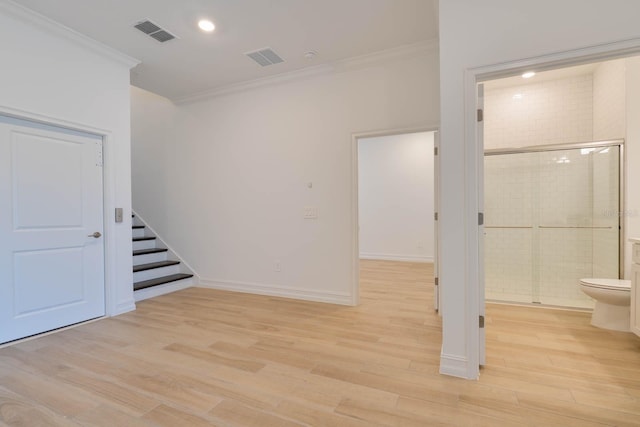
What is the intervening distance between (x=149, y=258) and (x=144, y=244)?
0.34 m

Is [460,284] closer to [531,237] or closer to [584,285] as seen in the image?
[584,285]

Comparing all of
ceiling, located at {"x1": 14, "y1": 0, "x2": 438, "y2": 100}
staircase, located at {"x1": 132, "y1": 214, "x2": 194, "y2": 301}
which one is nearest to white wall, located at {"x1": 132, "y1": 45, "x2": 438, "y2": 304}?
staircase, located at {"x1": 132, "y1": 214, "x2": 194, "y2": 301}

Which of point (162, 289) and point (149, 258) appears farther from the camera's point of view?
point (149, 258)

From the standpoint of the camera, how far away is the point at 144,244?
4855 mm

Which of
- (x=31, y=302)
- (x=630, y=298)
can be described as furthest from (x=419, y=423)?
(x=31, y=302)

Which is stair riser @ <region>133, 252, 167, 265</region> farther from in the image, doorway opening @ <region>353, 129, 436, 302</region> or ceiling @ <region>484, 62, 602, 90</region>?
ceiling @ <region>484, 62, 602, 90</region>

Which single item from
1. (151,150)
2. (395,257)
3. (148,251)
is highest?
(151,150)

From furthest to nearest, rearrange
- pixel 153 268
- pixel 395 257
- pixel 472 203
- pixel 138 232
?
pixel 395 257
pixel 138 232
pixel 153 268
pixel 472 203

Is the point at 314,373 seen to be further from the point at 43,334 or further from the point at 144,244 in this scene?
the point at 144,244

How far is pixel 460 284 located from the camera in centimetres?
205

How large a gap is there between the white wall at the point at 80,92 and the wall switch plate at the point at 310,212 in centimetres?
210

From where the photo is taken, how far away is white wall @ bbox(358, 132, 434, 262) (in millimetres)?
6551

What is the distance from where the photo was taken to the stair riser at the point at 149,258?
4.46 m

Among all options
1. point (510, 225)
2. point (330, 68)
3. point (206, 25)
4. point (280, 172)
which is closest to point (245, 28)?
point (206, 25)
